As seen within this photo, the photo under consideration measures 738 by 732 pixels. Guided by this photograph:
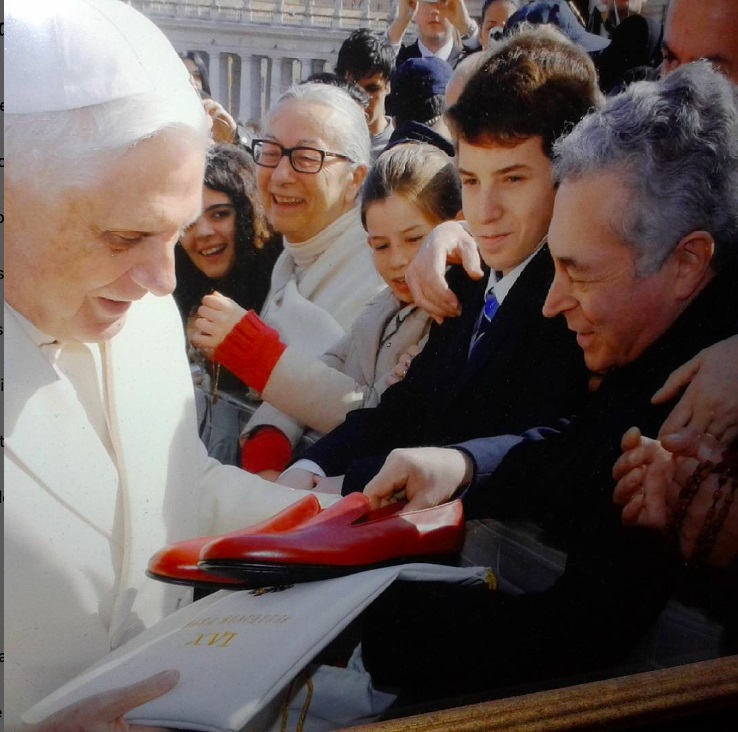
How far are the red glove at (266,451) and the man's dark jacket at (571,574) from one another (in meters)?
0.24

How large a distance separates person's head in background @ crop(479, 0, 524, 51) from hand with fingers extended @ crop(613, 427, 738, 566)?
54 cm

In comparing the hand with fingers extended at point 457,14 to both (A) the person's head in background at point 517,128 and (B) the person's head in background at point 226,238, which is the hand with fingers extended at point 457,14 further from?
(B) the person's head in background at point 226,238

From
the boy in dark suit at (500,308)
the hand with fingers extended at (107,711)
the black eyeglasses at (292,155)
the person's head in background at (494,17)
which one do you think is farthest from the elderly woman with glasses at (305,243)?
the hand with fingers extended at (107,711)

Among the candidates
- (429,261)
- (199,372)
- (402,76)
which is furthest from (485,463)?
(402,76)

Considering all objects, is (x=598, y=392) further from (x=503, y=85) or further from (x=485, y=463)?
(x=503, y=85)

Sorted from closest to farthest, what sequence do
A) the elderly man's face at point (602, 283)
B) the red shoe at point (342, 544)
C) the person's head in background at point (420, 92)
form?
1. the red shoe at point (342, 544)
2. the elderly man's face at point (602, 283)
3. the person's head in background at point (420, 92)

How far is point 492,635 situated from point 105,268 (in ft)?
2.13

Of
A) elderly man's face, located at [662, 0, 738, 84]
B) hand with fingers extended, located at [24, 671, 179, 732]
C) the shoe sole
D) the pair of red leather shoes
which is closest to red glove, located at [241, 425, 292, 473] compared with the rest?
the pair of red leather shoes

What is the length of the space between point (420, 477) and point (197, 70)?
56cm

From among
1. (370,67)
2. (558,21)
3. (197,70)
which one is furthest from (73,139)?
(558,21)

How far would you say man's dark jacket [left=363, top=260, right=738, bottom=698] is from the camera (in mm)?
1077

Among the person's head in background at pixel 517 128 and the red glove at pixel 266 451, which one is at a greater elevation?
the person's head in background at pixel 517 128

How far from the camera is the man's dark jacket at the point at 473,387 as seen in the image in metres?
1.12

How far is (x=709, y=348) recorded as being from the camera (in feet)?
3.56
